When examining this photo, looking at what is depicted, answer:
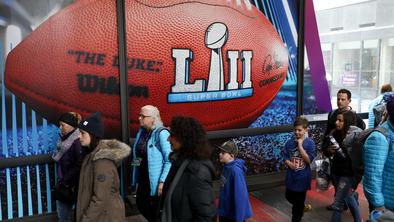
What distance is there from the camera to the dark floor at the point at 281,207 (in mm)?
5020

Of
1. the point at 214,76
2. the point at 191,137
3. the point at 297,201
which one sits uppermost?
the point at 214,76

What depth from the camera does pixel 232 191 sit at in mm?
3441

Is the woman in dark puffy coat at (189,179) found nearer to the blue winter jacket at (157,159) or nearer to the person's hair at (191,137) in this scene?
the person's hair at (191,137)

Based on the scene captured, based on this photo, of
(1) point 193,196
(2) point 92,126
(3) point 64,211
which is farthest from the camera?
(3) point 64,211

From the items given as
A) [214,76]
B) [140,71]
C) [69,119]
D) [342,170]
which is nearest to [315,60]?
[214,76]

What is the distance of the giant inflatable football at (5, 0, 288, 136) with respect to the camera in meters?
4.58

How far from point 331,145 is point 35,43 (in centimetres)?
394

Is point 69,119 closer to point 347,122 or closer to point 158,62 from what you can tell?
point 158,62

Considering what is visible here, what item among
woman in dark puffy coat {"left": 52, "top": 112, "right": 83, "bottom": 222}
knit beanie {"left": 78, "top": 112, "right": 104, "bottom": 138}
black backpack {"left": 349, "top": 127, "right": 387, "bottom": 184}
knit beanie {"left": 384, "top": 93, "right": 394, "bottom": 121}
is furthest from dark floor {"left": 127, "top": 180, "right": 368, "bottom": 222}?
knit beanie {"left": 384, "top": 93, "right": 394, "bottom": 121}

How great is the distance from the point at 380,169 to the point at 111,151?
217cm

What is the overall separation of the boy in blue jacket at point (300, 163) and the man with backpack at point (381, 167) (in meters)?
1.25

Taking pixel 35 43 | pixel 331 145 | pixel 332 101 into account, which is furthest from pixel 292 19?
pixel 35 43

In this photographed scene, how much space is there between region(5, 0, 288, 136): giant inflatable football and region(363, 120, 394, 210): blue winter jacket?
3.14 m

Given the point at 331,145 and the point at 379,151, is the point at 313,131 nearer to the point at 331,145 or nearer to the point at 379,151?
the point at 331,145
